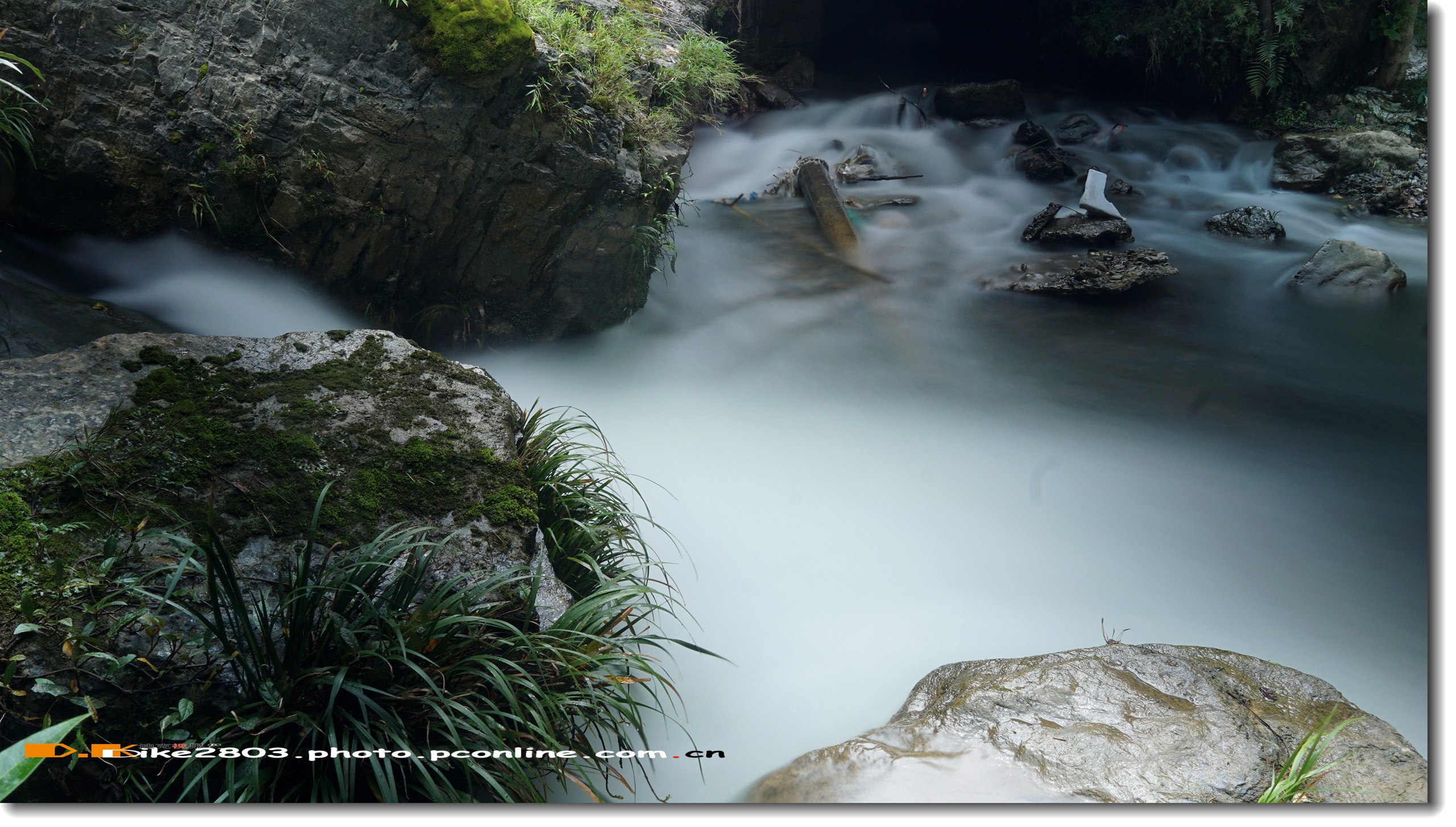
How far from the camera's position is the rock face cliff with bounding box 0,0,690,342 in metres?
2.63

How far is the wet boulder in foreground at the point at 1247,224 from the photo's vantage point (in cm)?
399

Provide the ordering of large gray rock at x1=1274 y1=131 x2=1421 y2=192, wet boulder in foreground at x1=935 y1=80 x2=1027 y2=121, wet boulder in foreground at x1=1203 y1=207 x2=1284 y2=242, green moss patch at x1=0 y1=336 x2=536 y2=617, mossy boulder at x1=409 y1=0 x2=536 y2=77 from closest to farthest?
green moss patch at x1=0 y1=336 x2=536 y2=617 → mossy boulder at x1=409 y1=0 x2=536 y2=77 → large gray rock at x1=1274 y1=131 x2=1421 y2=192 → wet boulder in foreground at x1=1203 y1=207 x2=1284 y2=242 → wet boulder in foreground at x1=935 y1=80 x2=1027 y2=121

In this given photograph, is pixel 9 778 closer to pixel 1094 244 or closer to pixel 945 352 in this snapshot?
pixel 945 352

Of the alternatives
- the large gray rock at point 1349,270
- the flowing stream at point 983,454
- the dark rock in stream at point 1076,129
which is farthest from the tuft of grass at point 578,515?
the dark rock in stream at point 1076,129

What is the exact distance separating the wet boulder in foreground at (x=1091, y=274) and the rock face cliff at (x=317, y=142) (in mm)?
2489

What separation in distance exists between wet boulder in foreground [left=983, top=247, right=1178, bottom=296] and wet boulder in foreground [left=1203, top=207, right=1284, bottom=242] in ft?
1.44

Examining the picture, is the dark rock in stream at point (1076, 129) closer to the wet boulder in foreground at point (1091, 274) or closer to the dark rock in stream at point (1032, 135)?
the dark rock in stream at point (1032, 135)

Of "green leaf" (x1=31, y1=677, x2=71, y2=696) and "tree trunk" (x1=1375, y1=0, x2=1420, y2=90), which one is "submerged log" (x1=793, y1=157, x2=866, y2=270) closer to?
"tree trunk" (x1=1375, y1=0, x2=1420, y2=90)

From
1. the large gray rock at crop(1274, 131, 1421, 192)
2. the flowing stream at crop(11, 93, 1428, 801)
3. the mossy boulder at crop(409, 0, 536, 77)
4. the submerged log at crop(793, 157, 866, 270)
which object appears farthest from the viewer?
the submerged log at crop(793, 157, 866, 270)

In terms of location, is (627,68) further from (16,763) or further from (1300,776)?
(1300,776)

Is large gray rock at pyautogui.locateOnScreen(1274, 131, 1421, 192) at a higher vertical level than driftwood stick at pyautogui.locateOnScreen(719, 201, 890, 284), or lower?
higher

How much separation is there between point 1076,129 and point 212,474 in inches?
247

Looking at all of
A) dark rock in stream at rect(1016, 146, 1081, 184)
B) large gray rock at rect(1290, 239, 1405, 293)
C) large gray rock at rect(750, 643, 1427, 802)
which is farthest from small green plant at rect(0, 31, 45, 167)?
dark rock in stream at rect(1016, 146, 1081, 184)

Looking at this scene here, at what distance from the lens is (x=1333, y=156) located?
3.83 m
